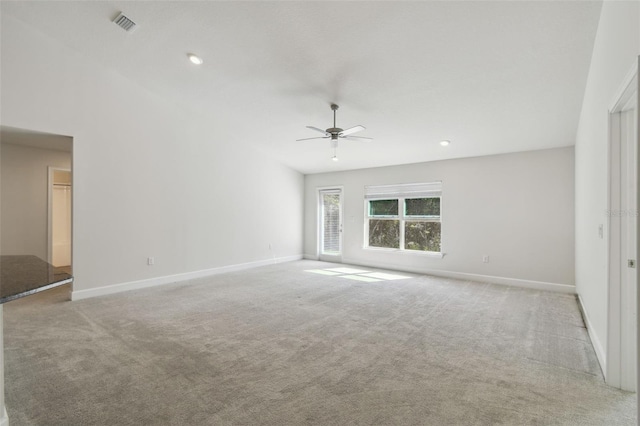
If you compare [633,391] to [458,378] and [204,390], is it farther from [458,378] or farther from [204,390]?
[204,390]

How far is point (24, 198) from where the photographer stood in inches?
192

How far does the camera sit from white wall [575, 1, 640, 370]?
1731mm

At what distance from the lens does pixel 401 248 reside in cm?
636

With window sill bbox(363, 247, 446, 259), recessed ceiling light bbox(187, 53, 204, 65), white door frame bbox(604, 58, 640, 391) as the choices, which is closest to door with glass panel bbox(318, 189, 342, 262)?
window sill bbox(363, 247, 446, 259)

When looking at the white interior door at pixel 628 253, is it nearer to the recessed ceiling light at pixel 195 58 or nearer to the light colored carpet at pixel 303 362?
the light colored carpet at pixel 303 362

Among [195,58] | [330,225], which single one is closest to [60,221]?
[195,58]

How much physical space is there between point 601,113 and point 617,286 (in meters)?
1.37

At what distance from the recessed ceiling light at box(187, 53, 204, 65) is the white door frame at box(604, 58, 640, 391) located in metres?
3.98

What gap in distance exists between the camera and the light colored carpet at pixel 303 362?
1.75 meters

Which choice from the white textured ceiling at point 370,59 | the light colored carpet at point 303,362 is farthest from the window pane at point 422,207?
the light colored carpet at point 303,362

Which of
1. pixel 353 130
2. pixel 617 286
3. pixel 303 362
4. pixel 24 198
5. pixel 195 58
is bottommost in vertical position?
pixel 303 362

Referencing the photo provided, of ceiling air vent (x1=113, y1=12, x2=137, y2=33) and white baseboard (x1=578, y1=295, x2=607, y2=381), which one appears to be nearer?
white baseboard (x1=578, y1=295, x2=607, y2=381)

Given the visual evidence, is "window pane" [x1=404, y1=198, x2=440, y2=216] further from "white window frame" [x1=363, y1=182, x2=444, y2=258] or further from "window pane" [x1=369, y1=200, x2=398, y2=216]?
"window pane" [x1=369, y1=200, x2=398, y2=216]

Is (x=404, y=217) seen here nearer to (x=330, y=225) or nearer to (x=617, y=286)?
(x=330, y=225)
